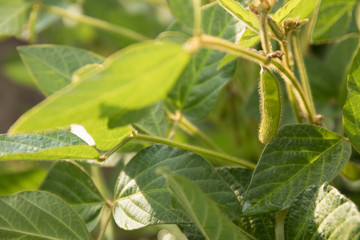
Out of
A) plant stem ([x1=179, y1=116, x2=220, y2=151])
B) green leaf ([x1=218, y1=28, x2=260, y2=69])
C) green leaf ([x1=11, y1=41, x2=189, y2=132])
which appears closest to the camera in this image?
green leaf ([x1=11, y1=41, x2=189, y2=132])

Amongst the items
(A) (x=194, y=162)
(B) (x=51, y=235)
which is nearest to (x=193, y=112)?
(A) (x=194, y=162)

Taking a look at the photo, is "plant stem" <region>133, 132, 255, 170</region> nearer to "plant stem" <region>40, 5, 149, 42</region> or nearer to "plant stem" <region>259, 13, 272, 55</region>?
"plant stem" <region>259, 13, 272, 55</region>

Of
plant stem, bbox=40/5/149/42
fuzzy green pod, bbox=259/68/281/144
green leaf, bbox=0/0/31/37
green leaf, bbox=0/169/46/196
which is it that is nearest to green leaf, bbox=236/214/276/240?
fuzzy green pod, bbox=259/68/281/144

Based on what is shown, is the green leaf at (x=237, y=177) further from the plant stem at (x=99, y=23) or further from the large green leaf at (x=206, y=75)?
the plant stem at (x=99, y=23)

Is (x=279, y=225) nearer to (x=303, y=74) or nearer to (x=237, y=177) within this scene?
(x=237, y=177)

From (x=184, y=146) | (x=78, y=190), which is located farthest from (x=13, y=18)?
(x=184, y=146)

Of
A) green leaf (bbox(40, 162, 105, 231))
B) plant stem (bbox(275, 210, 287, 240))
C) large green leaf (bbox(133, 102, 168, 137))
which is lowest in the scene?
Result: plant stem (bbox(275, 210, 287, 240))

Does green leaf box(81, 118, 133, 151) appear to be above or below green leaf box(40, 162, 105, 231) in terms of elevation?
above
